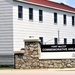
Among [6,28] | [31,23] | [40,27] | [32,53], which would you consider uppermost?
[31,23]

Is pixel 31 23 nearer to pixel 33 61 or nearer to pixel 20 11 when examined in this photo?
pixel 20 11

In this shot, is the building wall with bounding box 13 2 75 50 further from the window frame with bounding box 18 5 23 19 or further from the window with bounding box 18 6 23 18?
the window with bounding box 18 6 23 18

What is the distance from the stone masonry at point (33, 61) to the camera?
29.9m

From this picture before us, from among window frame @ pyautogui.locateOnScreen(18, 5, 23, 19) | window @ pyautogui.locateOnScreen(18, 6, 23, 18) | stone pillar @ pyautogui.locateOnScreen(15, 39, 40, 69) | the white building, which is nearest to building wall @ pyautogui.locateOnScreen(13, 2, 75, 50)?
the white building

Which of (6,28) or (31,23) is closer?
(6,28)

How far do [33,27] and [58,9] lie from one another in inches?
275

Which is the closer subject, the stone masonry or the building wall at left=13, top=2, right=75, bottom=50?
the stone masonry

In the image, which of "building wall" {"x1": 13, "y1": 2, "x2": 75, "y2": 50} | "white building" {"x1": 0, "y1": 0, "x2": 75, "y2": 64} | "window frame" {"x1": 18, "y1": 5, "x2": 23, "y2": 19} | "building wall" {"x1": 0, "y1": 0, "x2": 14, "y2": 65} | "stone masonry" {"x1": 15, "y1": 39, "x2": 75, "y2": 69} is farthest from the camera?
"window frame" {"x1": 18, "y1": 5, "x2": 23, "y2": 19}

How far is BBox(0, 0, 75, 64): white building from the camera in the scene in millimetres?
40188

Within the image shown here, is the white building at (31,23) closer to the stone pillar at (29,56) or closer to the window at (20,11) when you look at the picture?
the window at (20,11)

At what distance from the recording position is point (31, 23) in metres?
43.8

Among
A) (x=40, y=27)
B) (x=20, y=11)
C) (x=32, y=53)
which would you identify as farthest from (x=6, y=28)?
(x=32, y=53)

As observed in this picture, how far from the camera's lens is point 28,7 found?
43.3 meters

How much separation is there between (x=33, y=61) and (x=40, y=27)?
53.3 ft
